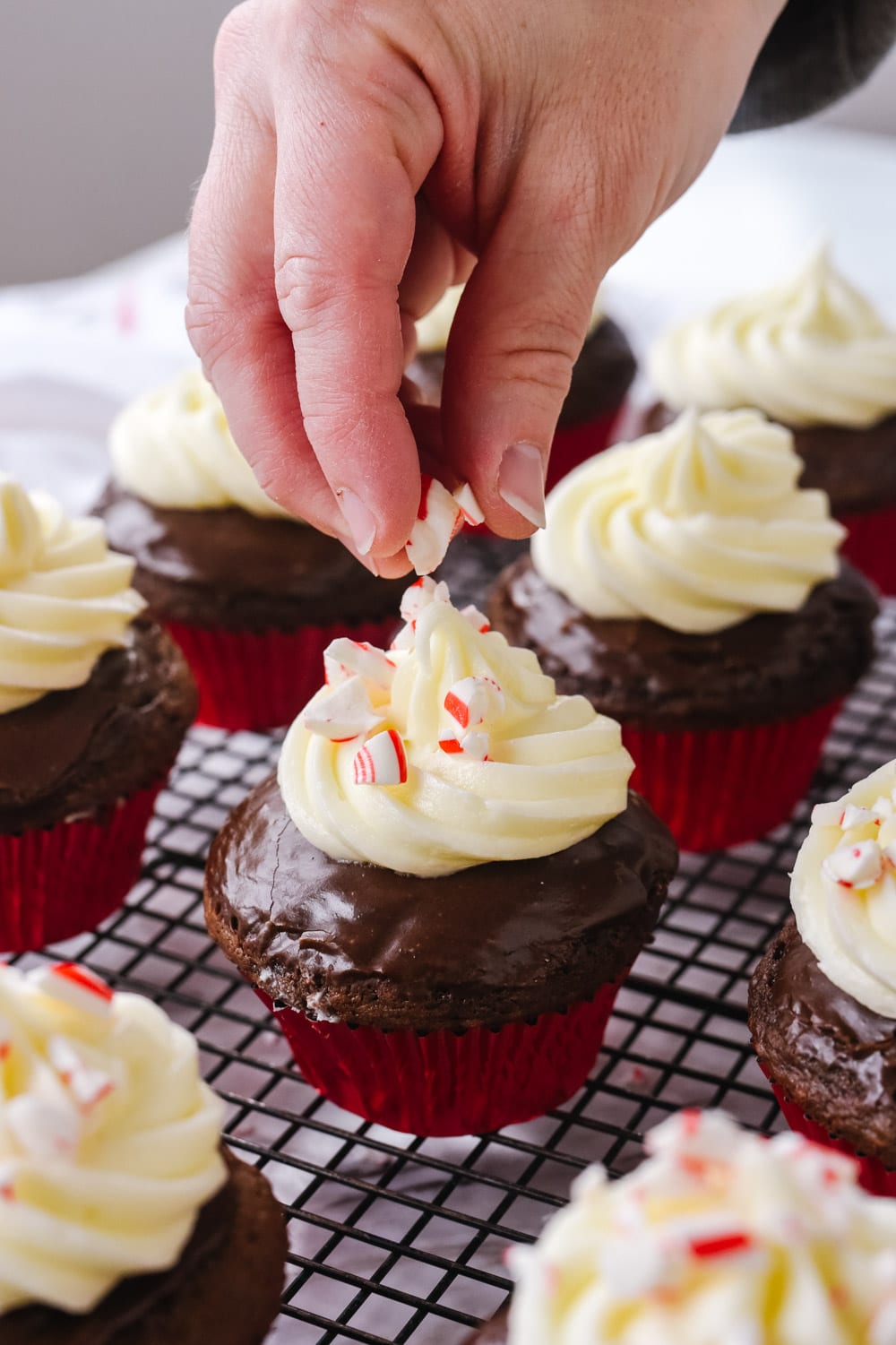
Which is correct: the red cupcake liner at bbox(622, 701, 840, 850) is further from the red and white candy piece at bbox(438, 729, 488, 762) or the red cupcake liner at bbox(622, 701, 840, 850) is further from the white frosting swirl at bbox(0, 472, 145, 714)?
the white frosting swirl at bbox(0, 472, 145, 714)

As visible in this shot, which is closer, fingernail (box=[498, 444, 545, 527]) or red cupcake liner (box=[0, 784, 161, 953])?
fingernail (box=[498, 444, 545, 527])

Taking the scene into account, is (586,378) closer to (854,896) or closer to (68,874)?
(68,874)

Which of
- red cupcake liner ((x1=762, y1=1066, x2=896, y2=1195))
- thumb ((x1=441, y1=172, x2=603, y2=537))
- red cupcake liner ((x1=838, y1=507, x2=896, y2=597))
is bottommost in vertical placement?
red cupcake liner ((x1=838, y1=507, x2=896, y2=597))

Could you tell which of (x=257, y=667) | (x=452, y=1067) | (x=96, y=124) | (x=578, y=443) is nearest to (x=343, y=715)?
(x=452, y=1067)

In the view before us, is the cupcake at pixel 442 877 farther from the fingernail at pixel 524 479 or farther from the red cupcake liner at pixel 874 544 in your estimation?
the red cupcake liner at pixel 874 544

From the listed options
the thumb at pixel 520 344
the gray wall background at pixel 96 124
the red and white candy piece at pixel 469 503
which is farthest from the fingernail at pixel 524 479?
the gray wall background at pixel 96 124

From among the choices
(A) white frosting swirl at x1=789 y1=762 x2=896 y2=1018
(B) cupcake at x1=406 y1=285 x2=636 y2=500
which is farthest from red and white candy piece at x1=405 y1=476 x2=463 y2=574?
(B) cupcake at x1=406 y1=285 x2=636 y2=500

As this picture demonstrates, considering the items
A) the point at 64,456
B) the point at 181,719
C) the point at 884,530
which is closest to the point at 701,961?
the point at 181,719
